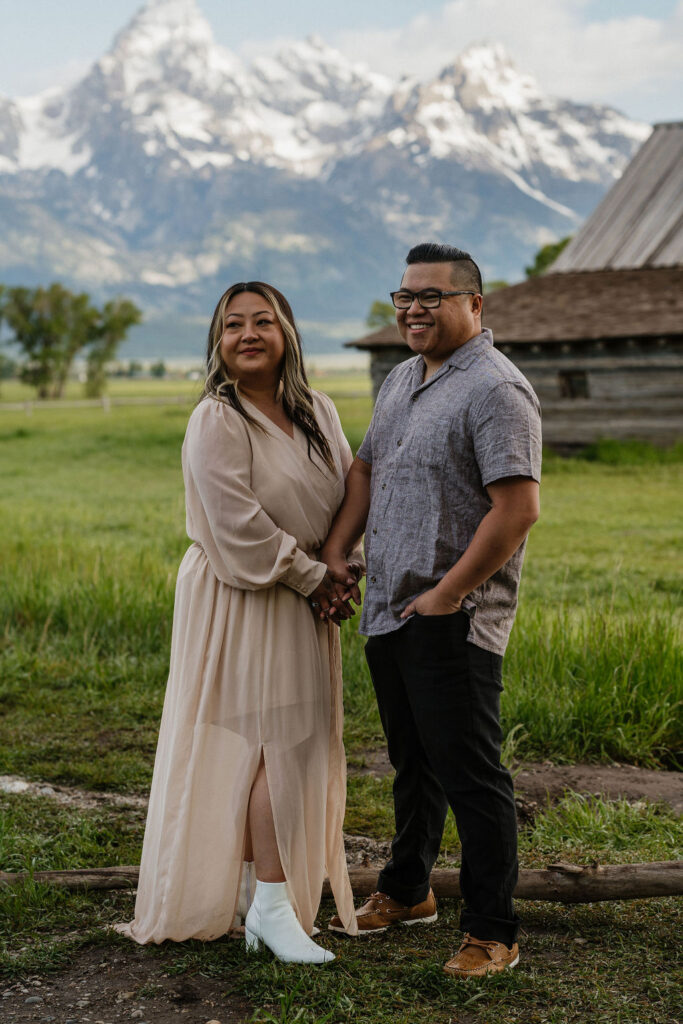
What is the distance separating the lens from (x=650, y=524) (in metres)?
14.2

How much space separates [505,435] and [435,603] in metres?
0.50

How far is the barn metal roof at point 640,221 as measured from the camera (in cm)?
2489

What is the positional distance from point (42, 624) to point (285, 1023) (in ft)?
17.4

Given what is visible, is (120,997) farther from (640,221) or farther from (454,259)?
(640,221)

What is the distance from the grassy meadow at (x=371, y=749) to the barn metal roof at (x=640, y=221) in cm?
1447

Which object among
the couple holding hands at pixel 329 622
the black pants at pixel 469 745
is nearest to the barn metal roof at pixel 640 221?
the couple holding hands at pixel 329 622

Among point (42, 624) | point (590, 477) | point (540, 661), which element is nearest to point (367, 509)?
point (540, 661)

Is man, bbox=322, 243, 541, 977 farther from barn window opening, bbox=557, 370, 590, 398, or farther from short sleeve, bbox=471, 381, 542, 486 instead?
barn window opening, bbox=557, 370, 590, 398

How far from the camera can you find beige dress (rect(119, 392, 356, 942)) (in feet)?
10.6

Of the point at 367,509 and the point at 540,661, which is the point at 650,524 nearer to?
the point at 540,661

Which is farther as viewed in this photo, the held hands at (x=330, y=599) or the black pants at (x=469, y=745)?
the held hands at (x=330, y=599)

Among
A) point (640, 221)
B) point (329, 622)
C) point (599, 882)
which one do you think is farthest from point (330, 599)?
point (640, 221)

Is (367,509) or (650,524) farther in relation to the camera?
(650,524)

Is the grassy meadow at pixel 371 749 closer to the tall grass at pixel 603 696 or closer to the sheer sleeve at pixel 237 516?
the tall grass at pixel 603 696
